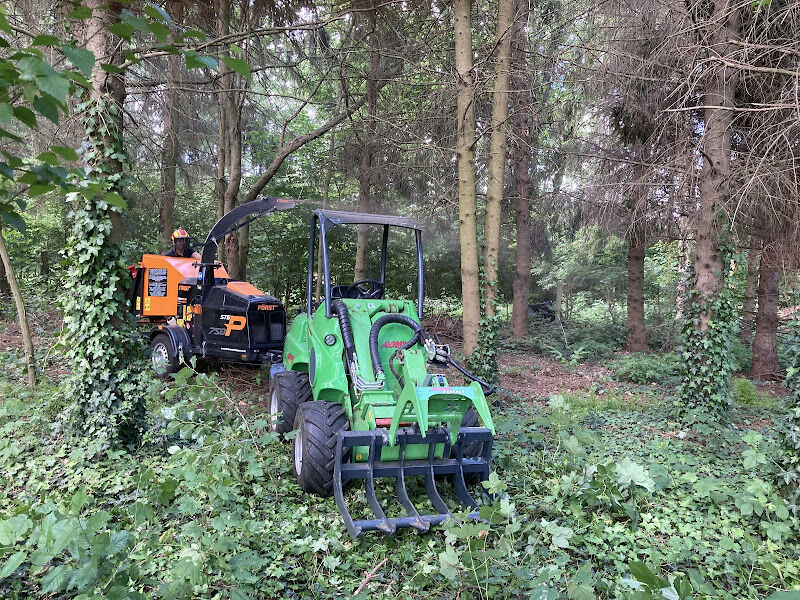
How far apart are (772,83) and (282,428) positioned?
793 centimetres

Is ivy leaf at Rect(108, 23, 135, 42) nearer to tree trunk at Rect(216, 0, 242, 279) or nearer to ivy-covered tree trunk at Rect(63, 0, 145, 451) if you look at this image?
ivy-covered tree trunk at Rect(63, 0, 145, 451)

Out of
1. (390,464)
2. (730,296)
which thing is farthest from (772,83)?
(390,464)

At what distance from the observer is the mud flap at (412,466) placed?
13.5ft

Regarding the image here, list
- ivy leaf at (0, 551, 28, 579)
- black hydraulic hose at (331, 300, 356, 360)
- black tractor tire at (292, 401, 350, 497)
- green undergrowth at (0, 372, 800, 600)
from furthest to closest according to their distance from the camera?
black hydraulic hose at (331, 300, 356, 360) → black tractor tire at (292, 401, 350, 497) → green undergrowth at (0, 372, 800, 600) → ivy leaf at (0, 551, 28, 579)

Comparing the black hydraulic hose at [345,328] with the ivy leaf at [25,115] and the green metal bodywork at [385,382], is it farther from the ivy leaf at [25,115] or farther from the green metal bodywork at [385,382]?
the ivy leaf at [25,115]

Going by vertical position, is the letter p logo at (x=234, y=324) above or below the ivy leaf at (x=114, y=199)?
below

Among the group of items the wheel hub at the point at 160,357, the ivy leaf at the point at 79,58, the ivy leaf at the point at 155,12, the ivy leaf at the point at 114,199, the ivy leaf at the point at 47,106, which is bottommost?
the wheel hub at the point at 160,357

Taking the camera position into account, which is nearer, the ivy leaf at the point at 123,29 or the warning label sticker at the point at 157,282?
the ivy leaf at the point at 123,29

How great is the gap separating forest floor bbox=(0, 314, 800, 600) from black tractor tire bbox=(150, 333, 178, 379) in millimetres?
1653

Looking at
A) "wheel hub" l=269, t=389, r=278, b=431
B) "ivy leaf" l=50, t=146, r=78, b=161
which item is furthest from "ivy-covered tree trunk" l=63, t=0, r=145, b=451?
"ivy leaf" l=50, t=146, r=78, b=161

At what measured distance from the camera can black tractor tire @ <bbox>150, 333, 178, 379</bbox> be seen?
7.69 m

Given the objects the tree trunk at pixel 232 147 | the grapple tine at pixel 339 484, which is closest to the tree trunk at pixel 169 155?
the tree trunk at pixel 232 147

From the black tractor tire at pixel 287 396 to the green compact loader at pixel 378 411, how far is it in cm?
1

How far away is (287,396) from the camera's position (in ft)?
18.5
